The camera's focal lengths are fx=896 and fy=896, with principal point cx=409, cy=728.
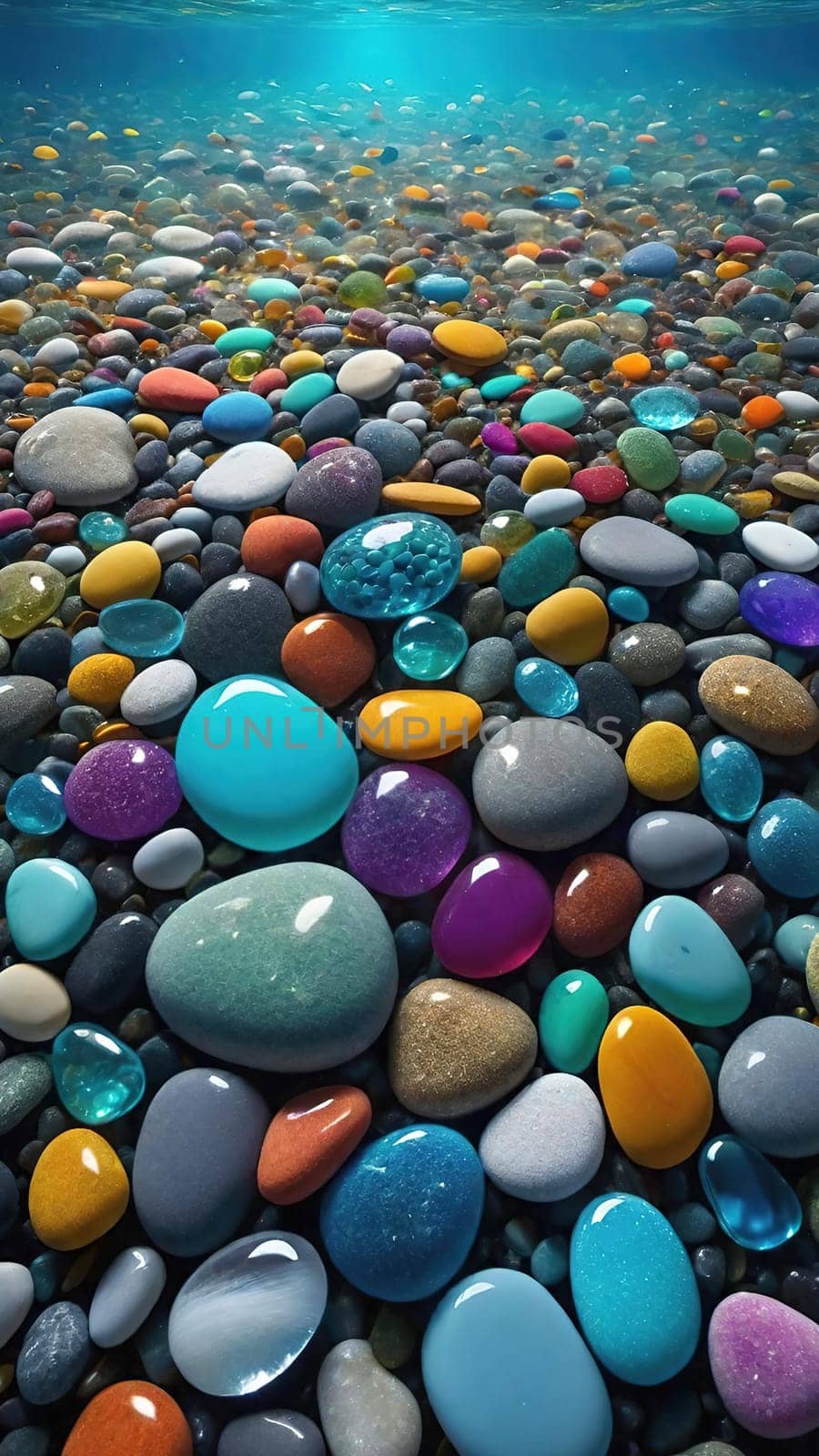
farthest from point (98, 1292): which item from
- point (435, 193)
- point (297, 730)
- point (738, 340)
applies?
point (435, 193)

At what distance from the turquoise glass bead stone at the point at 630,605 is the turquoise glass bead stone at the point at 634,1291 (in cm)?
46

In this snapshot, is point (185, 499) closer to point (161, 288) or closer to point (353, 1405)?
point (161, 288)

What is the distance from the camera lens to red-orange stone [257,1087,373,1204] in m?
0.55

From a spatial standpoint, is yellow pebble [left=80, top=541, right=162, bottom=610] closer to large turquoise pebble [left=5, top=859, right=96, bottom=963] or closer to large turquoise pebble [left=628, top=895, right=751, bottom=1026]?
large turquoise pebble [left=5, top=859, right=96, bottom=963]

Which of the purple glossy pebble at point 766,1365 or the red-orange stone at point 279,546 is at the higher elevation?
the red-orange stone at point 279,546

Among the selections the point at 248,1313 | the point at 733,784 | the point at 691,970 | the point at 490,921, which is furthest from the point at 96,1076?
the point at 733,784

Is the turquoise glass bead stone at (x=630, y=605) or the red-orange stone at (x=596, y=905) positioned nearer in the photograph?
the red-orange stone at (x=596, y=905)

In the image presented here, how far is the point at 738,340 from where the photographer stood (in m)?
1.13

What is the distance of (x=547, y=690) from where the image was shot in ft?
2.43

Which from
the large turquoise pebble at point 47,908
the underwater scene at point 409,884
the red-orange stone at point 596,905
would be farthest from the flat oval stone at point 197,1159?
the red-orange stone at point 596,905

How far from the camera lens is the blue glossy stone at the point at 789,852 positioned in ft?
2.19

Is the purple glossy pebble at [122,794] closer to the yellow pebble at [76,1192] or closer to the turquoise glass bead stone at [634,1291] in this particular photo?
the yellow pebble at [76,1192]

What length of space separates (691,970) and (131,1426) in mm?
431

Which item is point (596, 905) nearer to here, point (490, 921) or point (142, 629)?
point (490, 921)
